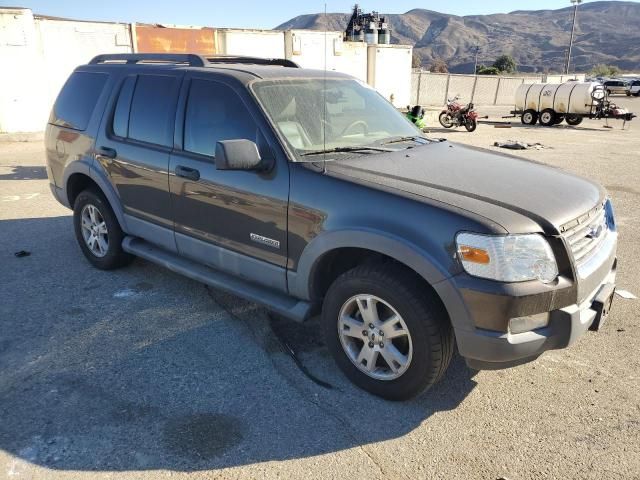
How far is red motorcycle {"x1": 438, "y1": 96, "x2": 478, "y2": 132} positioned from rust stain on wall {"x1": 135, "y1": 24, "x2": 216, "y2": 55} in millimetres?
9439

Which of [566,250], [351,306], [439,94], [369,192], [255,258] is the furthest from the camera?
[439,94]

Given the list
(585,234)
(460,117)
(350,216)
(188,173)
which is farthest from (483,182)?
(460,117)

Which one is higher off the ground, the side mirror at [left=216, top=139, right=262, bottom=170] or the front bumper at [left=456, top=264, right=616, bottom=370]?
the side mirror at [left=216, top=139, right=262, bottom=170]

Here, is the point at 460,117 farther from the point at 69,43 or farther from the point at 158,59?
the point at 158,59

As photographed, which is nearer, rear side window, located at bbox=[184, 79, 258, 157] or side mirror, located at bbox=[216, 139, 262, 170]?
side mirror, located at bbox=[216, 139, 262, 170]

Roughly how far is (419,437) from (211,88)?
2.78 m

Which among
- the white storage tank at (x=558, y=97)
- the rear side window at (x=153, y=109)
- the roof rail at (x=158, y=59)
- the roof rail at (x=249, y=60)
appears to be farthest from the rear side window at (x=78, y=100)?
the white storage tank at (x=558, y=97)

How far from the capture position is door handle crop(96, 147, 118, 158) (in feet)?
15.0

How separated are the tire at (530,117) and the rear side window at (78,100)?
75.9ft

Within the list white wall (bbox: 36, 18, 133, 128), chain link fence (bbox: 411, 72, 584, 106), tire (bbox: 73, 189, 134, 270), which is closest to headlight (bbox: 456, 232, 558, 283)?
tire (bbox: 73, 189, 134, 270)

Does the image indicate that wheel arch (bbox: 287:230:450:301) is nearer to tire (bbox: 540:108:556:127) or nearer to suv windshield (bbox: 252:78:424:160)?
suv windshield (bbox: 252:78:424:160)

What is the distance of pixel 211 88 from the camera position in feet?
12.7

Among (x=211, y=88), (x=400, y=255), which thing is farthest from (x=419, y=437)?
(x=211, y=88)

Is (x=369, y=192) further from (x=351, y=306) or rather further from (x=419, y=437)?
(x=419, y=437)
